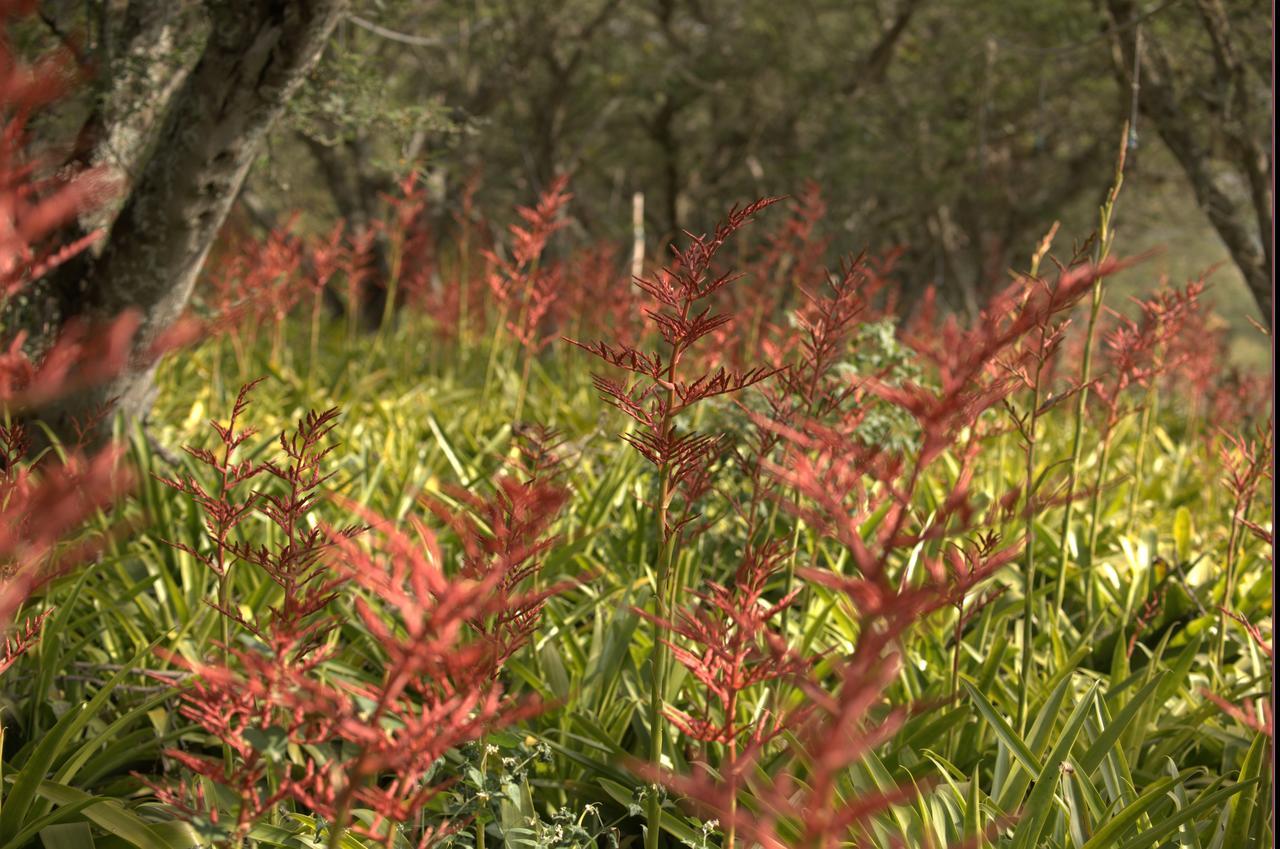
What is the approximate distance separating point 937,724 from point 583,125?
36.9 feet

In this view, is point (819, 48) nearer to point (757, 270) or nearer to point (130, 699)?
point (757, 270)

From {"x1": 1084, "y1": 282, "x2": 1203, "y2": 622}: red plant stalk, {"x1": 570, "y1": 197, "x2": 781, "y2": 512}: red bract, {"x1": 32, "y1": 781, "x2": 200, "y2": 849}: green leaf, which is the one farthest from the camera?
{"x1": 1084, "y1": 282, "x2": 1203, "y2": 622}: red plant stalk

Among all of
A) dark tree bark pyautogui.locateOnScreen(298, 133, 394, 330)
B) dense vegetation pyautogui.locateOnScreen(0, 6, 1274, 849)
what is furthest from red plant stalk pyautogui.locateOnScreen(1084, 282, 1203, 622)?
dark tree bark pyautogui.locateOnScreen(298, 133, 394, 330)

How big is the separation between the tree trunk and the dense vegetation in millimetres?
310

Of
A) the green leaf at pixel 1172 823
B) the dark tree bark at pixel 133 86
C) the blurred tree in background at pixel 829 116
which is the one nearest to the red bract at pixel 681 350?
the green leaf at pixel 1172 823

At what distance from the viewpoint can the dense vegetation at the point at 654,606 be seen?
1.10 m

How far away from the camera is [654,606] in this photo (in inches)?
99.5

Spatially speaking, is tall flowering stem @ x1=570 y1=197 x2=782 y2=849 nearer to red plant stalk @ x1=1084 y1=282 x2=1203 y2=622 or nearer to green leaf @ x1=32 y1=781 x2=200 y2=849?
green leaf @ x1=32 y1=781 x2=200 y2=849

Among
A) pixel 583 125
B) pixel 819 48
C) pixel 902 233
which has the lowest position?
pixel 902 233

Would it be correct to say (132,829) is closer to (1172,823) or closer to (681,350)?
(681,350)

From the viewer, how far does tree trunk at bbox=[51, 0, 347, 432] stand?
3016 millimetres

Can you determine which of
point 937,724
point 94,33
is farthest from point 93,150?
→ point 937,724

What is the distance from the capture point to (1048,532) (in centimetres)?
363

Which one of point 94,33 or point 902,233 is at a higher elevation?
point 94,33
